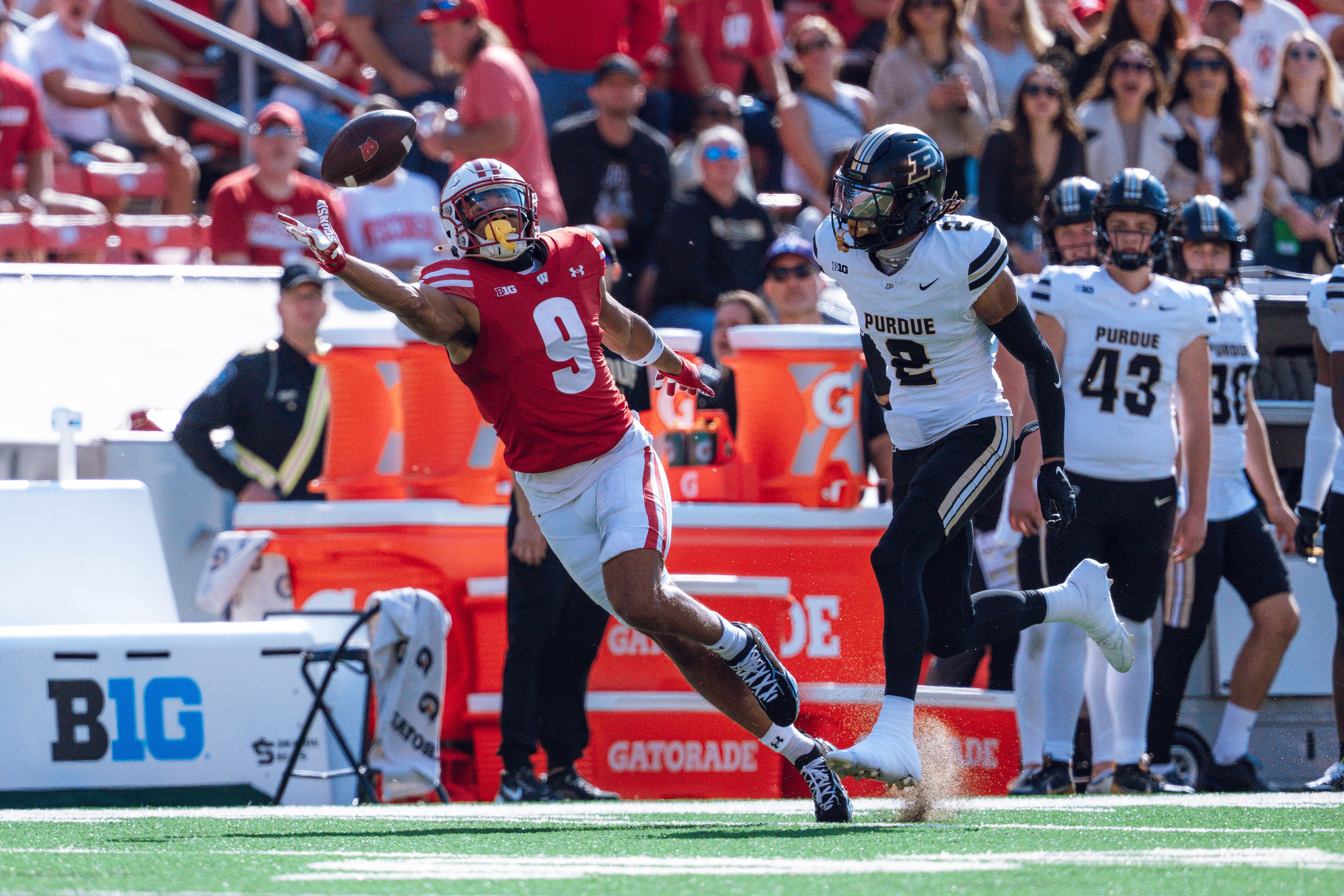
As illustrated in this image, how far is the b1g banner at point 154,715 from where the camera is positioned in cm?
633

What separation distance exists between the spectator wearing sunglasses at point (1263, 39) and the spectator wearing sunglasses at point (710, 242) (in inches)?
154

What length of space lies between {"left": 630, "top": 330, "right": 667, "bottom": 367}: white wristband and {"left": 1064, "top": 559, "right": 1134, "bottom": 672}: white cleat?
4.60 ft

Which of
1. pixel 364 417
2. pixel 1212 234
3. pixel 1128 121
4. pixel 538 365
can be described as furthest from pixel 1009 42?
pixel 538 365

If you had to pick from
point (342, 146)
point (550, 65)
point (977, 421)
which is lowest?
point (977, 421)

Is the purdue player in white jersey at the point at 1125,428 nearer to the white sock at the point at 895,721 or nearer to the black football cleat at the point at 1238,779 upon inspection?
→ the black football cleat at the point at 1238,779

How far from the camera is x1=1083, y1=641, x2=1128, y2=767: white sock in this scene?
21.0 feet

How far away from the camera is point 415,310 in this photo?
491cm

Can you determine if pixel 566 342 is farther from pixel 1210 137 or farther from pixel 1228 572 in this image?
pixel 1210 137

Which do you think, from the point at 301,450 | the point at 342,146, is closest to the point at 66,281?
the point at 301,450

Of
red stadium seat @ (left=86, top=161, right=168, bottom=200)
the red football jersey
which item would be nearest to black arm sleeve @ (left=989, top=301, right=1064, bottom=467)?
the red football jersey

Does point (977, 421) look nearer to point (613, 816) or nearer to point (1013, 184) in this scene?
point (613, 816)

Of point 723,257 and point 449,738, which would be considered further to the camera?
point 723,257

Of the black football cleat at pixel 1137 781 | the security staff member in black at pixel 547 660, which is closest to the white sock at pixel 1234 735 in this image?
the black football cleat at pixel 1137 781

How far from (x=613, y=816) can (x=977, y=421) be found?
154cm
